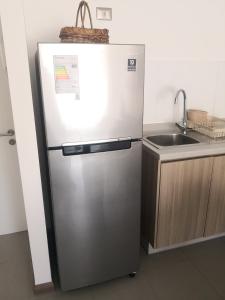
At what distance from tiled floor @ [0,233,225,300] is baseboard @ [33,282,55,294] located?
30mm

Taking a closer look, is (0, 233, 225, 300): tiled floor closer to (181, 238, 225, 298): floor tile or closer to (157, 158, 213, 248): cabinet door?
(181, 238, 225, 298): floor tile

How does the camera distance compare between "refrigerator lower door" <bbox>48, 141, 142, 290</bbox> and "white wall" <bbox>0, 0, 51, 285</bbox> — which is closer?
"white wall" <bbox>0, 0, 51, 285</bbox>

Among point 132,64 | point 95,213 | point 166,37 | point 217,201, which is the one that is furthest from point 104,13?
point 217,201

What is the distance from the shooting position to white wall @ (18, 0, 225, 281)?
1821mm

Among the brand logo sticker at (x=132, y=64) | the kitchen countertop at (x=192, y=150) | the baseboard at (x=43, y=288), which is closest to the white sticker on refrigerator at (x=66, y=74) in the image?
the brand logo sticker at (x=132, y=64)

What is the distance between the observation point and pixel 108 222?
5.32 feet

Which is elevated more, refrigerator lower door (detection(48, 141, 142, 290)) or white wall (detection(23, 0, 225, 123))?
white wall (detection(23, 0, 225, 123))

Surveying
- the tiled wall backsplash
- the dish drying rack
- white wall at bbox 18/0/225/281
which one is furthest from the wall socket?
the dish drying rack

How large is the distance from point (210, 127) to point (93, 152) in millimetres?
1114

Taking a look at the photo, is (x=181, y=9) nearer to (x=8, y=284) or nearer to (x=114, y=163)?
(x=114, y=163)

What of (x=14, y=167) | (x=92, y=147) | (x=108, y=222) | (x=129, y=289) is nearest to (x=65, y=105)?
(x=92, y=147)

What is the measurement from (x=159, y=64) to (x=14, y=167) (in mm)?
1534

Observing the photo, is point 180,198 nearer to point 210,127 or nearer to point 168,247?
point 168,247

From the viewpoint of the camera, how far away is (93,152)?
144 cm
